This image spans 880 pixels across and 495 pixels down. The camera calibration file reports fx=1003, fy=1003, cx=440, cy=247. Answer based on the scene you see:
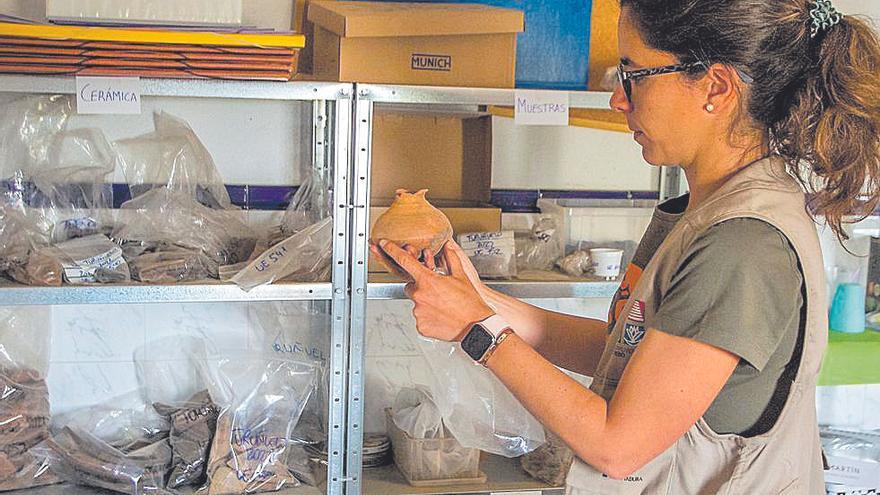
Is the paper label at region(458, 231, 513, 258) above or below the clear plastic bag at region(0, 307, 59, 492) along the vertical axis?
above

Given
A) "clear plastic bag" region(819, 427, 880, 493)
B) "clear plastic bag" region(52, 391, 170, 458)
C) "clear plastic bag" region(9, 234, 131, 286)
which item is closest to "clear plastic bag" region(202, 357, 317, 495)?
"clear plastic bag" region(52, 391, 170, 458)

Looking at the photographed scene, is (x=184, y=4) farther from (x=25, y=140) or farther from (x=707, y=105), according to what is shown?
(x=707, y=105)

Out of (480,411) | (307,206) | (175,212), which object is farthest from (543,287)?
(175,212)

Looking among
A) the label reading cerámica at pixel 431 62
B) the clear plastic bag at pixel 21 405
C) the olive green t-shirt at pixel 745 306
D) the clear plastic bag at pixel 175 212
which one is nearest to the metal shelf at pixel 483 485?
the clear plastic bag at pixel 175 212

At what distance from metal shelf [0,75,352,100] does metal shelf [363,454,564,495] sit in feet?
2.81

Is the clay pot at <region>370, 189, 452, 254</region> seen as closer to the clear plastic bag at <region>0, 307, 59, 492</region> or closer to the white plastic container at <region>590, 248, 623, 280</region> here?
the white plastic container at <region>590, 248, 623, 280</region>

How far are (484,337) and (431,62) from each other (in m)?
0.85

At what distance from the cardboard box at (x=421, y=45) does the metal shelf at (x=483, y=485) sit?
0.87 metres

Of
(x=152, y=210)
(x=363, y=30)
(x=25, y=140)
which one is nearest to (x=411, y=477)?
(x=152, y=210)

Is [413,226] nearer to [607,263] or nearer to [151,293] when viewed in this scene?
[151,293]

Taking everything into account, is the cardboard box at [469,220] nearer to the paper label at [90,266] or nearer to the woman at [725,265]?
the paper label at [90,266]

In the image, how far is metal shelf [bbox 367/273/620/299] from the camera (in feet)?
6.84

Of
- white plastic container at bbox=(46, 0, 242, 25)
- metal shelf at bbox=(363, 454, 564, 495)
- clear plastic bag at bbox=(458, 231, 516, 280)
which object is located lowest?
metal shelf at bbox=(363, 454, 564, 495)

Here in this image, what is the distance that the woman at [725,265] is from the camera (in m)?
1.21
